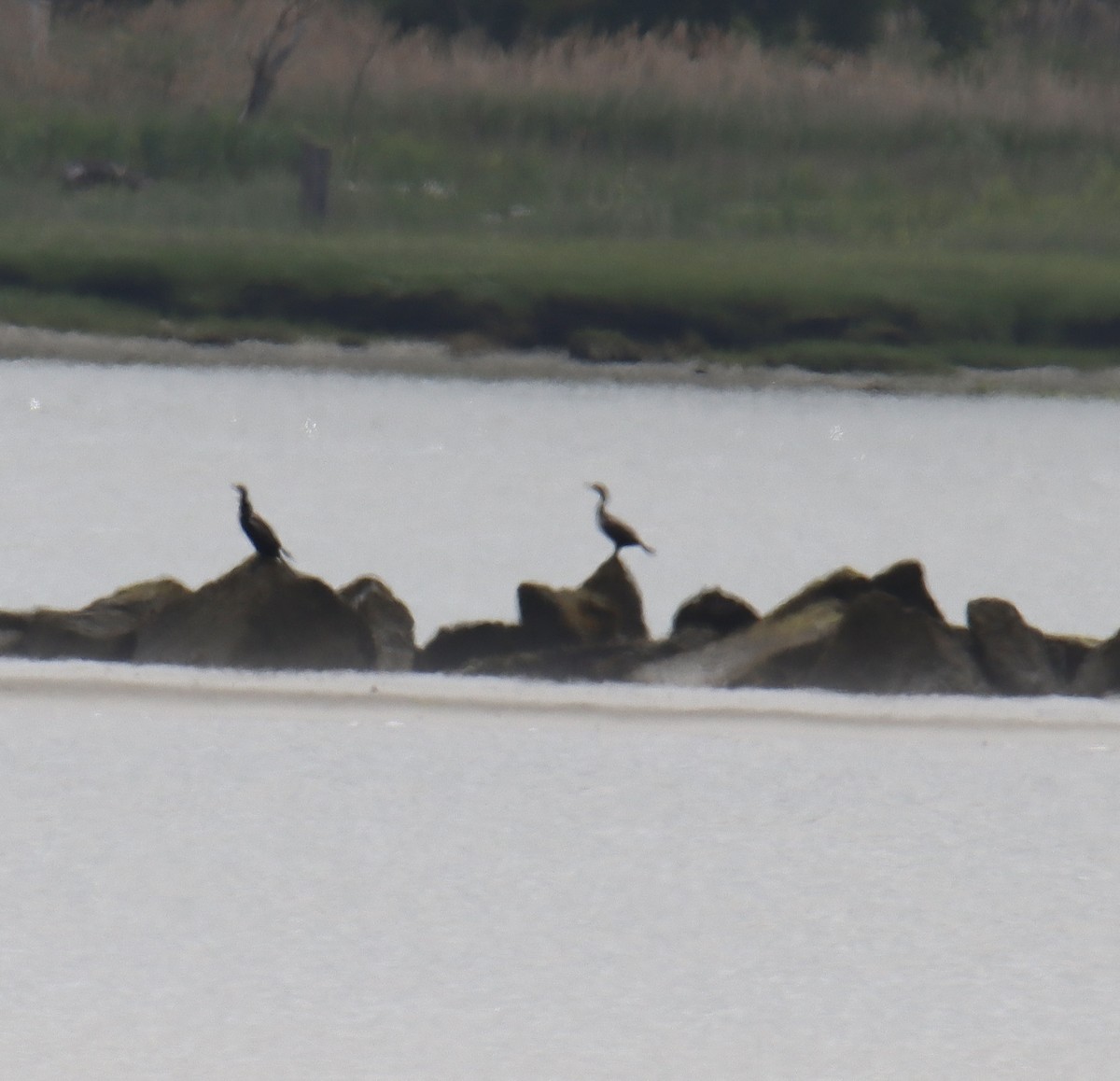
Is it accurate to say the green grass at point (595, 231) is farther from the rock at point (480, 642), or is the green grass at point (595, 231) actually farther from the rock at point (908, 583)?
the rock at point (480, 642)

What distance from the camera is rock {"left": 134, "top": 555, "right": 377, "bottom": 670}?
826 centimetres

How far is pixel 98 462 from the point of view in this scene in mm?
16438

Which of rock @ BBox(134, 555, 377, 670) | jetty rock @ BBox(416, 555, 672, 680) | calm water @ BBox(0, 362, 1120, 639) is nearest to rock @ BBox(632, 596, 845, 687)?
jetty rock @ BBox(416, 555, 672, 680)

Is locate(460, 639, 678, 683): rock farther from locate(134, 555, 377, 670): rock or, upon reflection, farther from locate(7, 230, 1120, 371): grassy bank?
locate(7, 230, 1120, 371): grassy bank

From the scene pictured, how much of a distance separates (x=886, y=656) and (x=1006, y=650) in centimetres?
55

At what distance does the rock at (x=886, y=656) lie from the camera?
26.8 feet

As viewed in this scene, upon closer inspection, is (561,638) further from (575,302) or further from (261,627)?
(575,302)

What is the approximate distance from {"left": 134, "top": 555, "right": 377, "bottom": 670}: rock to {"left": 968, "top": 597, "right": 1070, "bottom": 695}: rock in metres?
1.86

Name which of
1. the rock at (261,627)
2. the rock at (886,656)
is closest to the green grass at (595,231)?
the rock at (261,627)

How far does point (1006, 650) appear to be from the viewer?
28.0 ft

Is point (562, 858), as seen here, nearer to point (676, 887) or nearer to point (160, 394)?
point (676, 887)

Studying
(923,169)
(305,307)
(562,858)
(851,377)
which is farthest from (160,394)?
(562,858)

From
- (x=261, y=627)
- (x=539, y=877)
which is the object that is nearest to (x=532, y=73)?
(x=261, y=627)

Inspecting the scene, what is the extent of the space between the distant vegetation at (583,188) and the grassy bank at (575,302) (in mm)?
30
